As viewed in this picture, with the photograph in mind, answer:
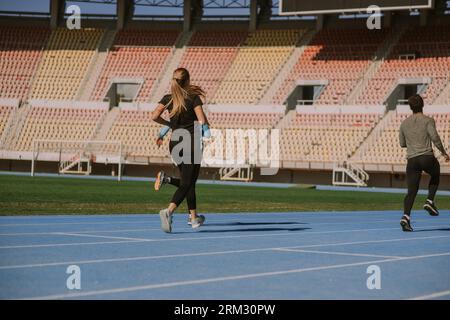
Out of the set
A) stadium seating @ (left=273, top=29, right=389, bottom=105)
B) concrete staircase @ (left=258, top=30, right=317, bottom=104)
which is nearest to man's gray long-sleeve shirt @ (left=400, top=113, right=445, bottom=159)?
stadium seating @ (left=273, top=29, right=389, bottom=105)

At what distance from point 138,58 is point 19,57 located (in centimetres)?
778

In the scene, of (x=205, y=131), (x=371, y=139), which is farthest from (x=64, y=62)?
(x=205, y=131)

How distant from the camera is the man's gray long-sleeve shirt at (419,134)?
39.1 feet

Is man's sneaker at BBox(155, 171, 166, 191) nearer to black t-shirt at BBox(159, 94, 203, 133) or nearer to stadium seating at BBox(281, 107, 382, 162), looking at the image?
black t-shirt at BBox(159, 94, 203, 133)

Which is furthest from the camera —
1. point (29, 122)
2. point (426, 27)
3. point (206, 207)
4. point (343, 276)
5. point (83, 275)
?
point (29, 122)

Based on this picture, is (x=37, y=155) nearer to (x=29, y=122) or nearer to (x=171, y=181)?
(x=29, y=122)

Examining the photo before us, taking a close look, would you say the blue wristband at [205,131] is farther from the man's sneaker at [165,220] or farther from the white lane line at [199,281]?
the white lane line at [199,281]

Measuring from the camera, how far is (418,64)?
43.9 metres

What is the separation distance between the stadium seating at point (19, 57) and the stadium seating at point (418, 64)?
21.2 metres

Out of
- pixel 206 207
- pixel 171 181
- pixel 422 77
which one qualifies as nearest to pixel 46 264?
pixel 171 181

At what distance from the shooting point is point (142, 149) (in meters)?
46.7

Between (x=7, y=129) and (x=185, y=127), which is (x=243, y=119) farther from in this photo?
(x=185, y=127)

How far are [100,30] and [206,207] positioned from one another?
38092mm
